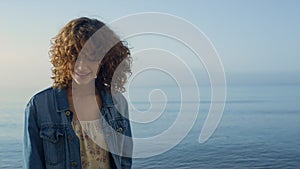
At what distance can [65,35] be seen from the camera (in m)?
1.88

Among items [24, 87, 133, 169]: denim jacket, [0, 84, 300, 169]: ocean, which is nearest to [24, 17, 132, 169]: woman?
[24, 87, 133, 169]: denim jacket

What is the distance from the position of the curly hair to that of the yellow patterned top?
0.19 metres

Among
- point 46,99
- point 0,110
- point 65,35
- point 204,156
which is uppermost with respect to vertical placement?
point 0,110

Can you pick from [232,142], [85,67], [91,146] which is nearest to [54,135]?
[91,146]

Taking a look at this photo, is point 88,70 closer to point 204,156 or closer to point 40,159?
point 40,159

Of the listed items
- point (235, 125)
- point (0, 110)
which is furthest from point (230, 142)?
point (0, 110)

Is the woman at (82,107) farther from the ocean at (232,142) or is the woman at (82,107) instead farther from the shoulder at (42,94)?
the ocean at (232,142)

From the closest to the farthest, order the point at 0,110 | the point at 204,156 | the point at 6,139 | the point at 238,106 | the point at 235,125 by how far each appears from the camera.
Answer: the point at 204,156
the point at 6,139
the point at 235,125
the point at 0,110
the point at 238,106

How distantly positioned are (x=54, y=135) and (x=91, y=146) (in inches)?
6.5

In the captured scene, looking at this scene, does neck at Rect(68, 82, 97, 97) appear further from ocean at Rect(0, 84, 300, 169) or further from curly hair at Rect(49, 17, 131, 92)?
ocean at Rect(0, 84, 300, 169)

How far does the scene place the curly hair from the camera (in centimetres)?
187

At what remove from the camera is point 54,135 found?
1.90 m

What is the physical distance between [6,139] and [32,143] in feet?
33.9

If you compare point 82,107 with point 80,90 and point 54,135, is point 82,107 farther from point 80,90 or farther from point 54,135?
point 54,135
